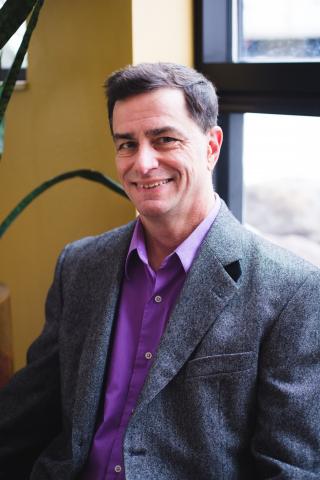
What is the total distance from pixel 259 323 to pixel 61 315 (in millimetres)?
487

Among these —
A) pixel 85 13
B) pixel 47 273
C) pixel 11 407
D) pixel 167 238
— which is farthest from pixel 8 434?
pixel 85 13

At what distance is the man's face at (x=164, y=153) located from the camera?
1258mm

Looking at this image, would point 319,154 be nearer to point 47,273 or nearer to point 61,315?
point 61,315

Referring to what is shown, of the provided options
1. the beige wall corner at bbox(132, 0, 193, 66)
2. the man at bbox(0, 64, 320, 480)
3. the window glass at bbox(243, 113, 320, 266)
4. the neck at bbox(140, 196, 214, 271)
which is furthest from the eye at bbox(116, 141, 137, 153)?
the window glass at bbox(243, 113, 320, 266)

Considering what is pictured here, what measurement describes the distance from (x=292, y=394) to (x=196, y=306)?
0.23 metres

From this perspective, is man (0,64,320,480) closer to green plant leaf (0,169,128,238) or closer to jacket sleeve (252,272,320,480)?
jacket sleeve (252,272,320,480)

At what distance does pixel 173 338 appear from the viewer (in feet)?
3.99

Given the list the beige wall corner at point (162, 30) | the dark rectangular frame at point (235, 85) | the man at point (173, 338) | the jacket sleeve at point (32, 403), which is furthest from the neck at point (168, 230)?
the beige wall corner at point (162, 30)

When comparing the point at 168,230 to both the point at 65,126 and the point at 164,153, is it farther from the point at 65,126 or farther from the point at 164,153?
the point at 65,126

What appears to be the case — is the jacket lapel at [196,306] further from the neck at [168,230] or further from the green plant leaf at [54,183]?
the green plant leaf at [54,183]

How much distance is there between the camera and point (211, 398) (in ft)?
3.87

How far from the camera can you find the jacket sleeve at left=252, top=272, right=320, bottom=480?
3.68 ft

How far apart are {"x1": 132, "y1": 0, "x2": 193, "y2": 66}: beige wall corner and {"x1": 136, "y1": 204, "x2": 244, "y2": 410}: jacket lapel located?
24.6 inches

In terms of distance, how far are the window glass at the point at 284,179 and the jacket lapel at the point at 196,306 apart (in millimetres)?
476
